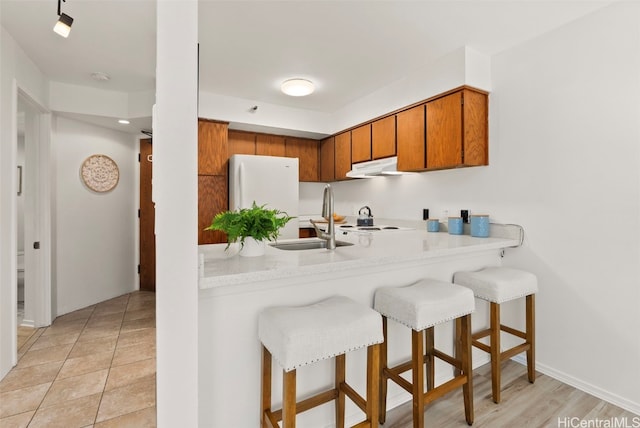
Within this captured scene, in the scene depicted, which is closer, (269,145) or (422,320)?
(422,320)

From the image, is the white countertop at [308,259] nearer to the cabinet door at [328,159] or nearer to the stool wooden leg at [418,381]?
the stool wooden leg at [418,381]

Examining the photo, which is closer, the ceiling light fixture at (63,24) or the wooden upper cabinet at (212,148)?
the ceiling light fixture at (63,24)

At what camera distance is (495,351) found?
183 cm

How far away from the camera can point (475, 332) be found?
2.21m

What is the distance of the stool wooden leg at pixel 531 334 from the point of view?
200 centimetres

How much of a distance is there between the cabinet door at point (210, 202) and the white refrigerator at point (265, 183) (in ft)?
0.33

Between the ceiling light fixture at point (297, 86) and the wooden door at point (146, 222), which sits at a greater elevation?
the ceiling light fixture at point (297, 86)

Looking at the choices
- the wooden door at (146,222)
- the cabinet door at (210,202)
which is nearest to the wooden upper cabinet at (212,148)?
the cabinet door at (210,202)

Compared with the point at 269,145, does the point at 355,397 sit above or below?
below

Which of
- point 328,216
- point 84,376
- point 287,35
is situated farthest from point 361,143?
point 84,376

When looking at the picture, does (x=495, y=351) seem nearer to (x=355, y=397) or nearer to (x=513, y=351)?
(x=513, y=351)

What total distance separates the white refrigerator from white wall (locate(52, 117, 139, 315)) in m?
1.62

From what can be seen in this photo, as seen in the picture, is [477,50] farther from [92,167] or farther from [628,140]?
[92,167]

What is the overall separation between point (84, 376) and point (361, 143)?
3.20 meters
